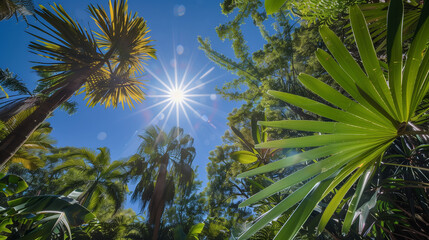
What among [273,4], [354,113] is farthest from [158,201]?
[273,4]

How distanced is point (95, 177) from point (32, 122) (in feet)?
23.9

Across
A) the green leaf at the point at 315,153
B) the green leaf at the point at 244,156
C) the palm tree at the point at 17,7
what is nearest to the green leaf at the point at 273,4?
the green leaf at the point at 315,153

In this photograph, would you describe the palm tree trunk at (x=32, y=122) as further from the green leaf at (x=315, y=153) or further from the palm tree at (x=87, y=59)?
the green leaf at (x=315, y=153)

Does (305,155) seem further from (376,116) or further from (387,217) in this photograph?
(387,217)

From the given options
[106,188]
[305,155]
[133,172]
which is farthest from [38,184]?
[305,155]

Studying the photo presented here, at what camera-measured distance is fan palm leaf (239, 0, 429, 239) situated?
1.60ft

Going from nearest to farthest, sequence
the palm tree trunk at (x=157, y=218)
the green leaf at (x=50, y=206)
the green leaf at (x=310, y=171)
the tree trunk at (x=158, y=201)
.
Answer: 1. the green leaf at (x=310, y=171)
2. the green leaf at (x=50, y=206)
3. the palm tree trunk at (x=157, y=218)
4. the tree trunk at (x=158, y=201)

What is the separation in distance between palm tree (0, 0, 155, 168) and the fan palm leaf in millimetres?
4148

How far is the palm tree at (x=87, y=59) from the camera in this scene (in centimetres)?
311

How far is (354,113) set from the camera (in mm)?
584

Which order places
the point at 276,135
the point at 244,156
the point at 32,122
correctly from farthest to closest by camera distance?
1. the point at 276,135
2. the point at 32,122
3. the point at 244,156

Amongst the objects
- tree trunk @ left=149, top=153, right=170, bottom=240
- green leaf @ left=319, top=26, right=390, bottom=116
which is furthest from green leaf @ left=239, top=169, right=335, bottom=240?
tree trunk @ left=149, top=153, right=170, bottom=240

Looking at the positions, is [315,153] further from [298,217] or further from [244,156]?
[244,156]

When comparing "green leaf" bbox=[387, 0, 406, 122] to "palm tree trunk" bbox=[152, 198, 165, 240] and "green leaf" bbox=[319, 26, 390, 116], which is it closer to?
"green leaf" bbox=[319, 26, 390, 116]
